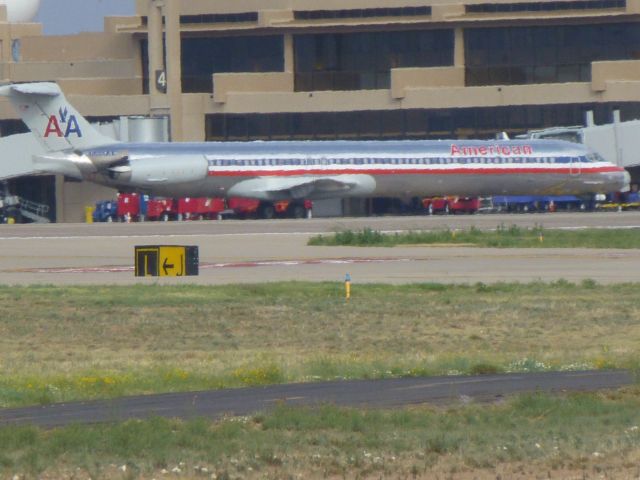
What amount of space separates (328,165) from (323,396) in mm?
54772

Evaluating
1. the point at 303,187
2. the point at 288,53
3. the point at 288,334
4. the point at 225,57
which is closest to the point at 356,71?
the point at 288,53

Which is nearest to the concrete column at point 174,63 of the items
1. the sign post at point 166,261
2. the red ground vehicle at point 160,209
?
the red ground vehicle at point 160,209

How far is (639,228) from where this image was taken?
52562mm

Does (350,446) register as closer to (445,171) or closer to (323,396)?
(323,396)

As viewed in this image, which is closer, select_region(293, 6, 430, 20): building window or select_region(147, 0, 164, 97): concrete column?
select_region(147, 0, 164, 97): concrete column

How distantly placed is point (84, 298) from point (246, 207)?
148ft

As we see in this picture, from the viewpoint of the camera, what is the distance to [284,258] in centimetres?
4175

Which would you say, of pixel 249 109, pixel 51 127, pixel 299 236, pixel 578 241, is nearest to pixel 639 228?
pixel 578 241

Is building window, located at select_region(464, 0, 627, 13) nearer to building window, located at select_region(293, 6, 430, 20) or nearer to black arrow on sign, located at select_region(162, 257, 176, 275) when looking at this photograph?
building window, located at select_region(293, 6, 430, 20)

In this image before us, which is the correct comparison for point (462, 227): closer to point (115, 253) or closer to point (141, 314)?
point (115, 253)

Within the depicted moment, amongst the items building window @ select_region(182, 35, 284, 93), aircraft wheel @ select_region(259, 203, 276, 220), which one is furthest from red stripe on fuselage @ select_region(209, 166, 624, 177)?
building window @ select_region(182, 35, 284, 93)

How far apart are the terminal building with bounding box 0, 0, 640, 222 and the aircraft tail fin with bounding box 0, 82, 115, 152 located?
13416mm

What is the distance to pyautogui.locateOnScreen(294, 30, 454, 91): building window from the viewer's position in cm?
8869

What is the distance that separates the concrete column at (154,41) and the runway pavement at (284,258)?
2651 cm
